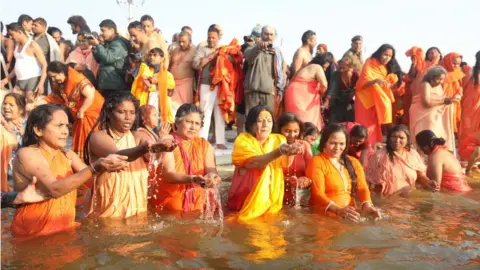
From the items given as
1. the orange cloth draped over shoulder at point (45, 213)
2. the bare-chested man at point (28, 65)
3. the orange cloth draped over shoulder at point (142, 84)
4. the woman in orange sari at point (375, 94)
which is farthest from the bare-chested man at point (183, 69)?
the orange cloth draped over shoulder at point (45, 213)

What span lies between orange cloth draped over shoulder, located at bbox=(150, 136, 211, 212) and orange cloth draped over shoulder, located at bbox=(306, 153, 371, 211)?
1067mm

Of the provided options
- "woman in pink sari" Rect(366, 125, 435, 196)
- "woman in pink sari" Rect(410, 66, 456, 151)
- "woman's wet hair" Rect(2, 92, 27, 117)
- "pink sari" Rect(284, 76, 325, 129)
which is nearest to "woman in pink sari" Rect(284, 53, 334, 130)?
"pink sari" Rect(284, 76, 325, 129)

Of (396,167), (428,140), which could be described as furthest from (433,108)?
(396,167)

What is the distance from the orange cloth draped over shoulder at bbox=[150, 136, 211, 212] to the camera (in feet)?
16.2

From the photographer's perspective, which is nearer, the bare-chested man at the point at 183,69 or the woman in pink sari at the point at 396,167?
the woman in pink sari at the point at 396,167

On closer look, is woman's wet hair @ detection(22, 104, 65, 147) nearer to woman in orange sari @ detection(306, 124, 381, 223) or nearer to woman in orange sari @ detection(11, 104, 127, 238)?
woman in orange sari @ detection(11, 104, 127, 238)

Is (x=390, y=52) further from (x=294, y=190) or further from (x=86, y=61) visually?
(x=86, y=61)

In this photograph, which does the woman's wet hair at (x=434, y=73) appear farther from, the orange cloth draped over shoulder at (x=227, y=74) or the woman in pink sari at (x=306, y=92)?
the orange cloth draped over shoulder at (x=227, y=74)

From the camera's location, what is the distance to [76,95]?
21.5ft

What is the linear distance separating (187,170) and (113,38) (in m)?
4.19

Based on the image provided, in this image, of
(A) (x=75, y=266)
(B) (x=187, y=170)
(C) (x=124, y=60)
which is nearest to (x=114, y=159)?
(A) (x=75, y=266)

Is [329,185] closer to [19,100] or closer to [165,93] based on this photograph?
[19,100]

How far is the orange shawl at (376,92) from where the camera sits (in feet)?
26.8

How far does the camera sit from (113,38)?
8367 millimetres
